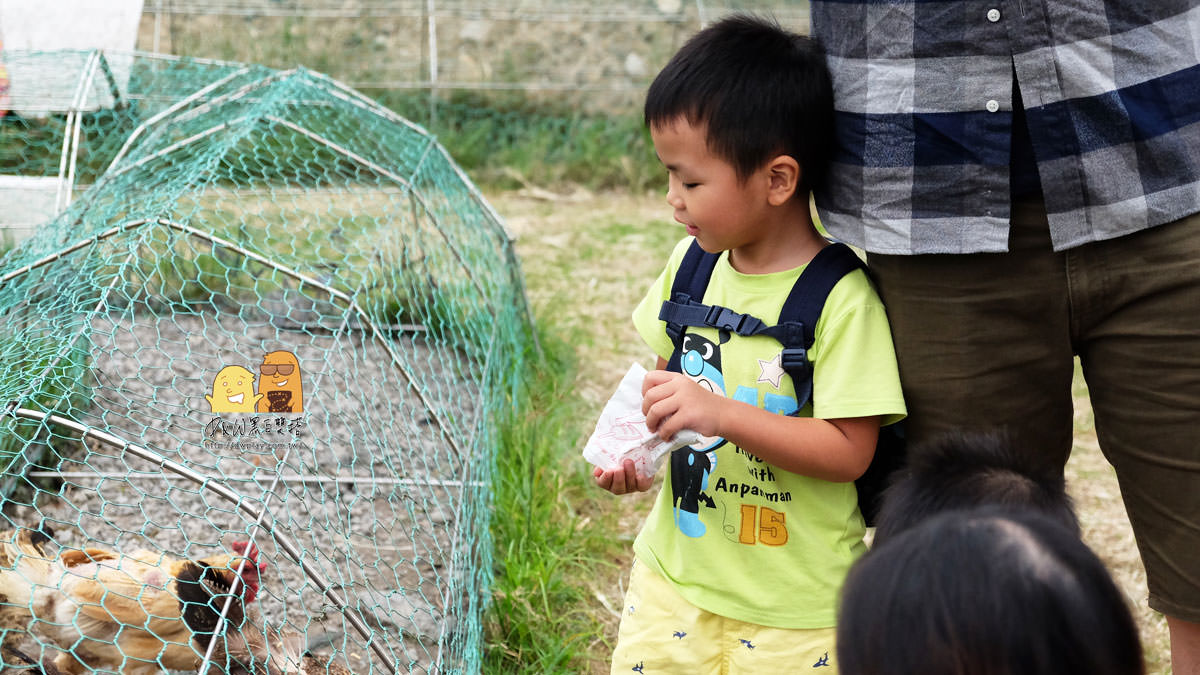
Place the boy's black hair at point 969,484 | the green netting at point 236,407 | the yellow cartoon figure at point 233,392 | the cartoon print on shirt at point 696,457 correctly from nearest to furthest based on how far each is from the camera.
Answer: the boy's black hair at point 969,484
the cartoon print on shirt at point 696,457
the yellow cartoon figure at point 233,392
the green netting at point 236,407

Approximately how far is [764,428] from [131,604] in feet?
Result: 3.87

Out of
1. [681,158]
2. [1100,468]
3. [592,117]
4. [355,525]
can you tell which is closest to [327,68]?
[592,117]

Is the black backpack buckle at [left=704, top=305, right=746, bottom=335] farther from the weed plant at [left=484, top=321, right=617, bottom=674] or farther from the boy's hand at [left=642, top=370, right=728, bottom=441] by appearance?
the weed plant at [left=484, top=321, right=617, bottom=674]

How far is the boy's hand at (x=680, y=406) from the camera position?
1.50m

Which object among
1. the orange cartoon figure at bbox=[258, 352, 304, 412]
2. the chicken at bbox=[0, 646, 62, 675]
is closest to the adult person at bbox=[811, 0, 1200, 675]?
the orange cartoon figure at bbox=[258, 352, 304, 412]

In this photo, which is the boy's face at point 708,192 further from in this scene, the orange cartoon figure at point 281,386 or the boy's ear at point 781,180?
the orange cartoon figure at point 281,386

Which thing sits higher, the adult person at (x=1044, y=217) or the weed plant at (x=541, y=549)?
the adult person at (x=1044, y=217)

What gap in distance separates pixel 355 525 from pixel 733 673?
4.89 ft

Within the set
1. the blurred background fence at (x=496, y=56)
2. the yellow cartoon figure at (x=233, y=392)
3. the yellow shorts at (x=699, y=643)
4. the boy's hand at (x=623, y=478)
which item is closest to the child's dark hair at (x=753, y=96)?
the boy's hand at (x=623, y=478)

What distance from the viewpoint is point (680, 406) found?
150 cm

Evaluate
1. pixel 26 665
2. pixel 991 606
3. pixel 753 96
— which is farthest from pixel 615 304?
pixel 991 606

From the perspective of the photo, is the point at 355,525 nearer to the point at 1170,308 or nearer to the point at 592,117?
the point at 1170,308

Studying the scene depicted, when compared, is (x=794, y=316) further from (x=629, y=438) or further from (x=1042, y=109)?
(x=1042, y=109)

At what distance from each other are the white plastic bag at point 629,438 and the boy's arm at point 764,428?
32 mm
